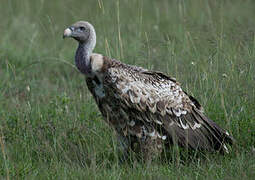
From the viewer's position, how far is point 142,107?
480cm

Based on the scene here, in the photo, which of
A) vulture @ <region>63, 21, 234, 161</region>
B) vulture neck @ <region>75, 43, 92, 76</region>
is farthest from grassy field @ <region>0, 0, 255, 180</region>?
vulture neck @ <region>75, 43, 92, 76</region>

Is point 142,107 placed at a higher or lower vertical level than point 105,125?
higher

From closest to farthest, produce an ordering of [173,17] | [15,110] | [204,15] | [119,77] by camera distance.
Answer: [119,77], [15,110], [204,15], [173,17]

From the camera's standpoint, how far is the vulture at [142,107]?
4770 mm

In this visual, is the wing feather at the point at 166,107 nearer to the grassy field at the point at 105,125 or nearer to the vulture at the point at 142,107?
the vulture at the point at 142,107

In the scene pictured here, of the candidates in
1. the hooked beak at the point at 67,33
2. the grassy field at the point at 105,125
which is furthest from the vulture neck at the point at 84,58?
the grassy field at the point at 105,125

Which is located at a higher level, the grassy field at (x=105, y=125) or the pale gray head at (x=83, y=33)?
the pale gray head at (x=83, y=33)

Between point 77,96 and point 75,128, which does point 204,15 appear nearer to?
point 77,96

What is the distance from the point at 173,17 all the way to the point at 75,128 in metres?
5.67

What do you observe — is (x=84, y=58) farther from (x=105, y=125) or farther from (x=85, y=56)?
(x=105, y=125)

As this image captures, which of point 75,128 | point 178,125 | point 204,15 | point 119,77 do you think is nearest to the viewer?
point 119,77

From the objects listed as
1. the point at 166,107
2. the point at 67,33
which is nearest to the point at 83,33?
the point at 67,33

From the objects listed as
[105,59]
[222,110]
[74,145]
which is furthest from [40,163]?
[222,110]

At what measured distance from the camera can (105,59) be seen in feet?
15.9
